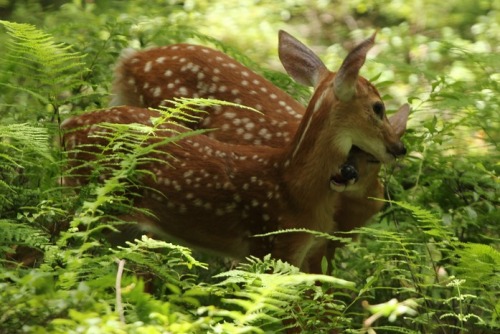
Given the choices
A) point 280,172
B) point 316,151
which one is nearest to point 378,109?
point 316,151

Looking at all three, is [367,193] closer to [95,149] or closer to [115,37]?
[95,149]

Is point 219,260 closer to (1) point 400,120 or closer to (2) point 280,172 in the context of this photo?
(2) point 280,172

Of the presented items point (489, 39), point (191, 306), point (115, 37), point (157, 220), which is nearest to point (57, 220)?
point (191, 306)

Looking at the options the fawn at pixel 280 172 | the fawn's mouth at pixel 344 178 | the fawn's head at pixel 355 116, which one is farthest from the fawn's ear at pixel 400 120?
the fawn's mouth at pixel 344 178

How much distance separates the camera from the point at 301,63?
19.7 ft

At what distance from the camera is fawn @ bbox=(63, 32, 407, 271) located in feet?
17.9

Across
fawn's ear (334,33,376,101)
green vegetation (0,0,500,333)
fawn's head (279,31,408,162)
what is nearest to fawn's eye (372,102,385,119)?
fawn's head (279,31,408,162)

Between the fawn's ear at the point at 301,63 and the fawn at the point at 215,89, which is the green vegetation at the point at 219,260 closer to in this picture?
the fawn at the point at 215,89

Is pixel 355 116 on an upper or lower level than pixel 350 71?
lower

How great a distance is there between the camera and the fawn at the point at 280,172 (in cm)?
547

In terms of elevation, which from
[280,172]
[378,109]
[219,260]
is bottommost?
[219,260]

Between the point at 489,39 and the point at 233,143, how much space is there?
5.55 metres

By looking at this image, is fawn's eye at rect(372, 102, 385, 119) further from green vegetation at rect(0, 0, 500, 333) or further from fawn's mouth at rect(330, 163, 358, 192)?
green vegetation at rect(0, 0, 500, 333)

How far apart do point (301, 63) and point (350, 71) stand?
2.17 ft
